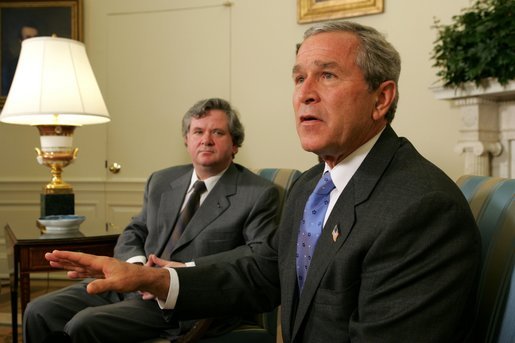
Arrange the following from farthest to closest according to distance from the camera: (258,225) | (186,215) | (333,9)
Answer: (333,9)
(186,215)
(258,225)

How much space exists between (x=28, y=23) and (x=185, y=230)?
3.48 meters

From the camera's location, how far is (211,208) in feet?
8.15

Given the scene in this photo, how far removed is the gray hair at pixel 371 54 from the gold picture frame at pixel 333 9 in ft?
9.06

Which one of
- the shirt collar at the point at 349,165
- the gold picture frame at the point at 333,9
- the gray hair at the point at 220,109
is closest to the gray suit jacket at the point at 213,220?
the gray hair at the point at 220,109

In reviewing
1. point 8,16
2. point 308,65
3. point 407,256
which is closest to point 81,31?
point 8,16

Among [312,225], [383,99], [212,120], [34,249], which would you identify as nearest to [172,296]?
[312,225]

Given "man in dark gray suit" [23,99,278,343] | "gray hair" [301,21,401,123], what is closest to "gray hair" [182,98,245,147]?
"man in dark gray suit" [23,99,278,343]

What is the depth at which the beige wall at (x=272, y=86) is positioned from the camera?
3848mm

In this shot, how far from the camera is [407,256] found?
1144 mm

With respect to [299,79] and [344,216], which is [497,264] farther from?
[299,79]

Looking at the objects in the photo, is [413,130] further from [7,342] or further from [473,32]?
[7,342]

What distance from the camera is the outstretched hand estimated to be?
1.39 meters

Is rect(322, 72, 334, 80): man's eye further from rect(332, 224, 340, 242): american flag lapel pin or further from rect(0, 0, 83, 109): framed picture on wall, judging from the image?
rect(0, 0, 83, 109): framed picture on wall

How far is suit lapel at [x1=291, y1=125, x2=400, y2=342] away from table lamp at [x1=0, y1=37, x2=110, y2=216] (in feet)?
7.06
